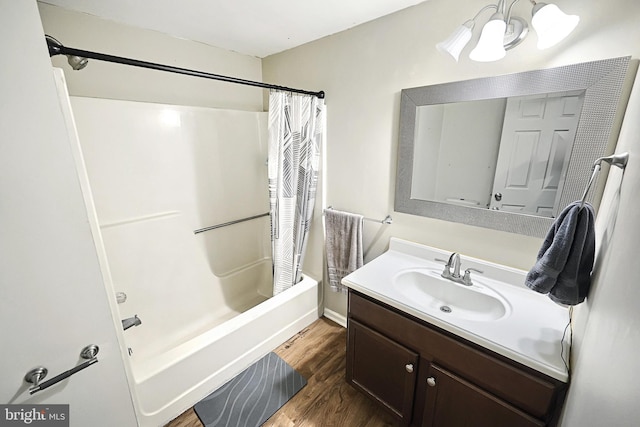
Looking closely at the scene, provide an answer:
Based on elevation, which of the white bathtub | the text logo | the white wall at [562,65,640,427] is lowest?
the white bathtub

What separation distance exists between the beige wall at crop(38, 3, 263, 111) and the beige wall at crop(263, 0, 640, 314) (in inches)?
14.6

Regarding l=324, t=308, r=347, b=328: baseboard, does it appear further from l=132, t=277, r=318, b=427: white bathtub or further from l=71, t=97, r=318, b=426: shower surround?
l=132, t=277, r=318, b=427: white bathtub

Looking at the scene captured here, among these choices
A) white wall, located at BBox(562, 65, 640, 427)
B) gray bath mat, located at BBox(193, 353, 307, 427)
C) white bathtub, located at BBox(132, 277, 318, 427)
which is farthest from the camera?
gray bath mat, located at BBox(193, 353, 307, 427)

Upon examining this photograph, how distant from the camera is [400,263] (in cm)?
153

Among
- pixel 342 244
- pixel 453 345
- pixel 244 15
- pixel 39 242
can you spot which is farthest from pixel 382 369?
pixel 244 15

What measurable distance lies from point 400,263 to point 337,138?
952mm

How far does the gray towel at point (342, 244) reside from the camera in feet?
5.82

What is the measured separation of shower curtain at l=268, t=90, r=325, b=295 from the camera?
169cm

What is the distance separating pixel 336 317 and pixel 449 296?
3.53 ft

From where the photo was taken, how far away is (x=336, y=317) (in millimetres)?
2164

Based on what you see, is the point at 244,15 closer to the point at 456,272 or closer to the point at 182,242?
the point at 182,242

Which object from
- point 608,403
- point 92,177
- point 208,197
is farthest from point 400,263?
point 92,177

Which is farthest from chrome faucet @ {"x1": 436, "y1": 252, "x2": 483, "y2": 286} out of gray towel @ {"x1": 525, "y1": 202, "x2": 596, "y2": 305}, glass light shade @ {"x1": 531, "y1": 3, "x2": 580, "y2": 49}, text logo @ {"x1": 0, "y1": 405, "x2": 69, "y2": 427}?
text logo @ {"x1": 0, "y1": 405, "x2": 69, "y2": 427}

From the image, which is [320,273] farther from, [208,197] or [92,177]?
[92,177]
